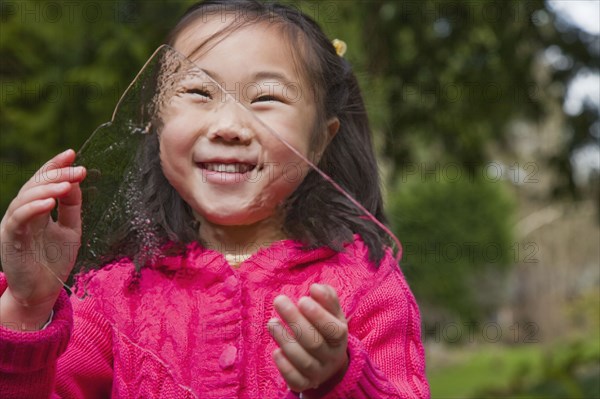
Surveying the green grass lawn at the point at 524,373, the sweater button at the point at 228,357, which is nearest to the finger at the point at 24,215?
the sweater button at the point at 228,357

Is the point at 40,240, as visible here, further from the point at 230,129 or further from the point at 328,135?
the point at 328,135

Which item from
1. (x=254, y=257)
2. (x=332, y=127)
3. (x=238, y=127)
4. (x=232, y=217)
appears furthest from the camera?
(x=332, y=127)

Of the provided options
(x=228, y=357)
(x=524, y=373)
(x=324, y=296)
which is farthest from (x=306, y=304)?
(x=524, y=373)

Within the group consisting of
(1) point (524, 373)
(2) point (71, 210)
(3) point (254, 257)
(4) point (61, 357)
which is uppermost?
(2) point (71, 210)

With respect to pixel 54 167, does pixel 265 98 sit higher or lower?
higher

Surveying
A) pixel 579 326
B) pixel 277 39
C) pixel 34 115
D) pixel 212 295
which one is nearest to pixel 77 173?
pixel 212 295

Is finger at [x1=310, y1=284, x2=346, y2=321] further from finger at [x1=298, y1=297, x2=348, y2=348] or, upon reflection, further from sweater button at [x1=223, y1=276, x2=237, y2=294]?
sweater button at [x1=223, y1=276, x2=237, y2=294]

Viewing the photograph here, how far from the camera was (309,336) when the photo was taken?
1.11m

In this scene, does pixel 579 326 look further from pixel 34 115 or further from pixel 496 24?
pixel 34 115

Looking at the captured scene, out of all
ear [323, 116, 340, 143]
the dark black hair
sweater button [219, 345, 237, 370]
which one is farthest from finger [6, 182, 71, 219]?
ear [323, 116, 340, 143]

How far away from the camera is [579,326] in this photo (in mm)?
14211

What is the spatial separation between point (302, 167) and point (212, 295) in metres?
0.27

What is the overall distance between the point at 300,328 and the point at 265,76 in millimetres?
462

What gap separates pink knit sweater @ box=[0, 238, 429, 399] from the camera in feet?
4.33
